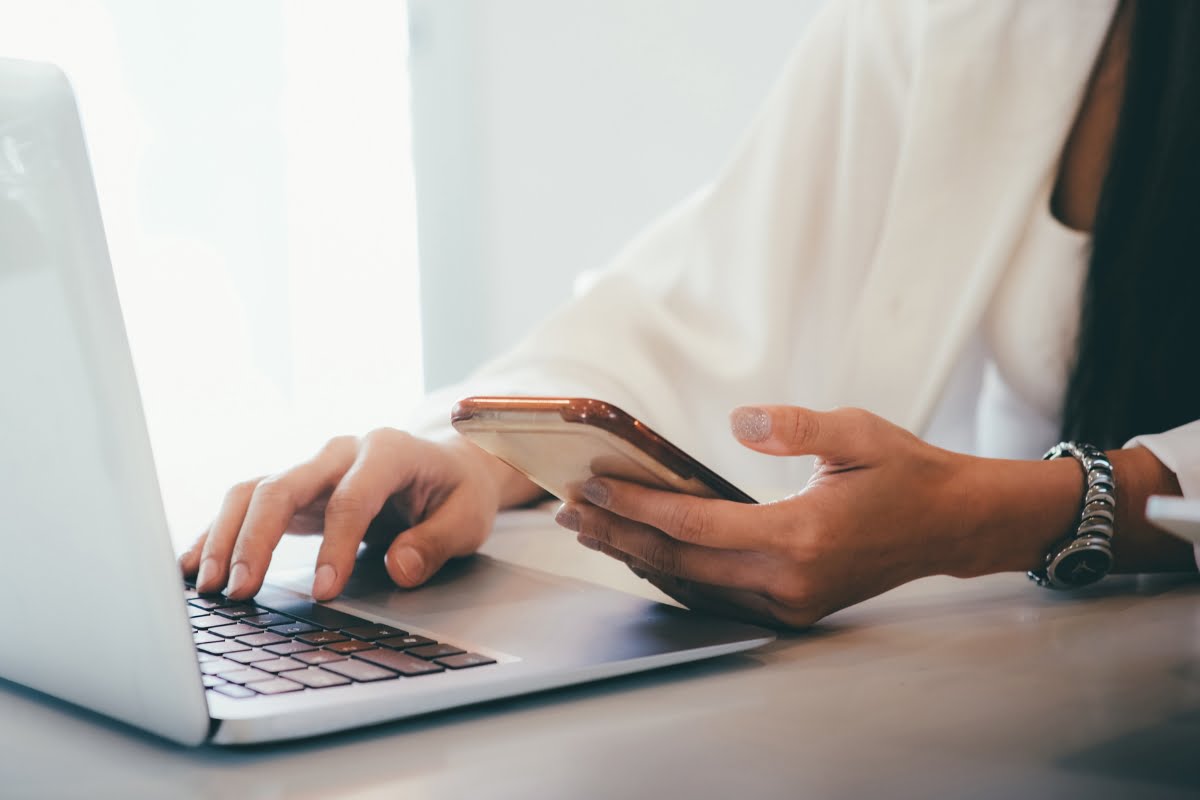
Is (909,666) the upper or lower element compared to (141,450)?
A: lower

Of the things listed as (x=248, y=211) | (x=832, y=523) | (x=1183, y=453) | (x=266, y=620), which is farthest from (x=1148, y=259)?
(x=248, y=211)

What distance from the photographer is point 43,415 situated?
294 mm

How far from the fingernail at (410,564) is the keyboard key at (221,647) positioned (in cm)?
14

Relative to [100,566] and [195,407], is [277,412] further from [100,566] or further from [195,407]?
[100,566]

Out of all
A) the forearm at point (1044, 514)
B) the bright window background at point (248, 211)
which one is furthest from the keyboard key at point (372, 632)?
the bright window background at point (248, 211)

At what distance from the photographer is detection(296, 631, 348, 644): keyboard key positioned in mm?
401

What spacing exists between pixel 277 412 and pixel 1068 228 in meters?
1.63

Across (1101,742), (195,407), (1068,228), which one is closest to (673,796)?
(1101,742)

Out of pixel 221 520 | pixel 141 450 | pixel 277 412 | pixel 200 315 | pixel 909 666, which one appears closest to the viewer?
pixel 141 450

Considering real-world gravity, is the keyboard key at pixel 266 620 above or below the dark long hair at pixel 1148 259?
below

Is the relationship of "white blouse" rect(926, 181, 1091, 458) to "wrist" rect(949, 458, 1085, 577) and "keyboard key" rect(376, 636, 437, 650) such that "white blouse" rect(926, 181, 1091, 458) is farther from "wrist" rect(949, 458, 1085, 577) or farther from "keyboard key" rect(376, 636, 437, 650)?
"keyboard key" rect(376, 636, 437, 650)

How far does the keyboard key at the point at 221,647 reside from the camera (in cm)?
39

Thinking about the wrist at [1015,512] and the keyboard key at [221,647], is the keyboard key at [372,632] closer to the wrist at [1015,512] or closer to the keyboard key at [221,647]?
the keyboard key at [221,647]

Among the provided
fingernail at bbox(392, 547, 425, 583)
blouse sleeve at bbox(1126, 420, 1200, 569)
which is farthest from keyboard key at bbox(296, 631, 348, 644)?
blouse sleeve at bbox(1126, 420, 1200, 569)
